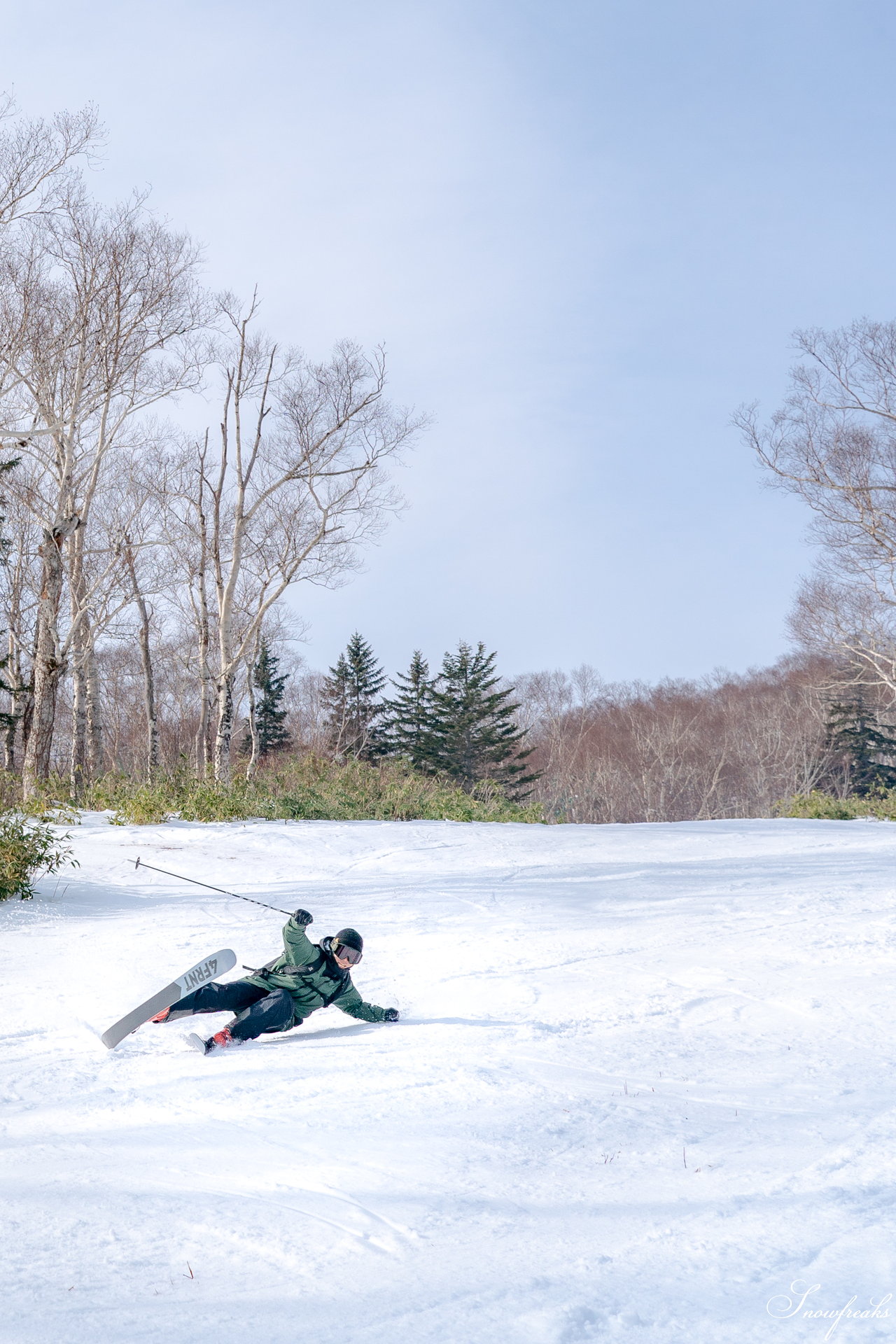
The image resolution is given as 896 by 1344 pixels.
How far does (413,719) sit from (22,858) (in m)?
29.8

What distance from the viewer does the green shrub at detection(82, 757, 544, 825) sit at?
13023 mm

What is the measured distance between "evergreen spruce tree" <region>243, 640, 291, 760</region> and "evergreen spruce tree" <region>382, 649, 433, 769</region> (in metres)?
4.77

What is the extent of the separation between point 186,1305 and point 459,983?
12.8 ft

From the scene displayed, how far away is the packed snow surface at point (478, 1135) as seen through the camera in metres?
2.32

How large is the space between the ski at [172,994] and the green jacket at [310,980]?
0.81 feet

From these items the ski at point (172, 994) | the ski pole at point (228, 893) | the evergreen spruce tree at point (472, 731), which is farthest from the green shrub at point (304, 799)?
the evergreen spruce tree at point (472, 731)

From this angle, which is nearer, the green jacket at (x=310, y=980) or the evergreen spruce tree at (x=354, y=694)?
the green jacket at (x=310, y=980)

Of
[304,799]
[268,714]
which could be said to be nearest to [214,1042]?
[304,799]

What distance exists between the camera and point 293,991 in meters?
5.38

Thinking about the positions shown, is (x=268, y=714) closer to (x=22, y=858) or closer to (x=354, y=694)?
(x=354, y=694)

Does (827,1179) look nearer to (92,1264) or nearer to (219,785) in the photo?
(92,1264)

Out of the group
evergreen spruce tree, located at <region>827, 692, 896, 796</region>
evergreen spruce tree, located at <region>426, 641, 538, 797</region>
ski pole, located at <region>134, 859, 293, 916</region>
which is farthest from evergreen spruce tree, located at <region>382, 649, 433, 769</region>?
ski pole, located at <region>134, 859, 293, 916</region>

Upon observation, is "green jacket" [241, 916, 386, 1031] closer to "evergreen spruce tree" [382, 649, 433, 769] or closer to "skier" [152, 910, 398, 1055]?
"skier" [152, 910, 398, 1055]

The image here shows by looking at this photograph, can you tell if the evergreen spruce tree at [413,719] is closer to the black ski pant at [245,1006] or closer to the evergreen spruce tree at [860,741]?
the evergreen spruce tree at [860,741]
